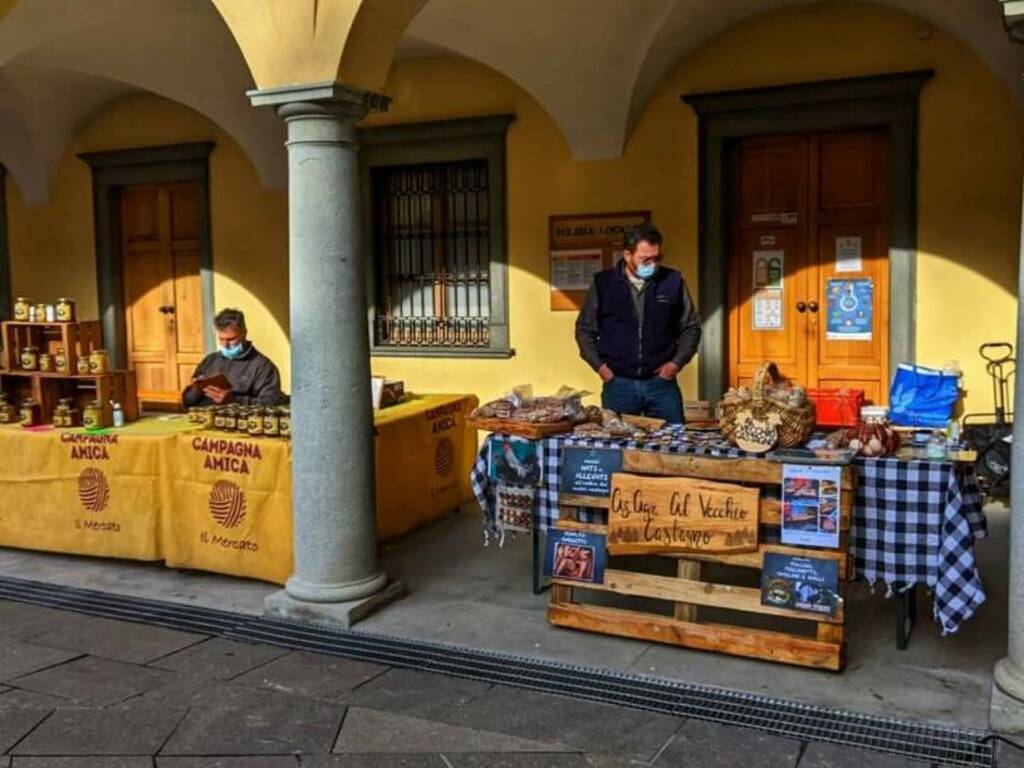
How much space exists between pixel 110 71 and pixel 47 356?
3256mm

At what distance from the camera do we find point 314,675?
15.5 ft

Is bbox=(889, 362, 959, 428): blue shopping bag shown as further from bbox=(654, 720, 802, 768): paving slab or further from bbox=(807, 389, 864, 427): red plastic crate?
bbox=(654, 720, 802, 768): paving slab

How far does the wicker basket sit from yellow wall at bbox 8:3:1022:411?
11.6 ft

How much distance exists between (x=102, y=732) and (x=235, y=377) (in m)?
2.96

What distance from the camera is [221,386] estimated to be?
667 centimetres

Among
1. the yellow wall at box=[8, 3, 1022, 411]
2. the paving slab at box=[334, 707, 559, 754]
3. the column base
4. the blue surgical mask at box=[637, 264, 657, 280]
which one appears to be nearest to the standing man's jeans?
the blue surgical mask at box=[637, 264, 657, 280]

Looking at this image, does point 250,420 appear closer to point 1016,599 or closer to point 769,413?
point 769,413

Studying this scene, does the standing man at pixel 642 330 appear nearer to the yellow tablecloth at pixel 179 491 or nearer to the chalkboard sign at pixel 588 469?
the chalkboard sign at pixel 588 469

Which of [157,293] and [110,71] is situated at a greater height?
[110,71]

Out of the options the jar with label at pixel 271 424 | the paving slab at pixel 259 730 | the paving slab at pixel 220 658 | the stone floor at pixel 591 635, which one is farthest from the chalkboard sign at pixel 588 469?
the jar with label at pixel 271 424

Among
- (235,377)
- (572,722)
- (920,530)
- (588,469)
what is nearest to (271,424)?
(235,377)

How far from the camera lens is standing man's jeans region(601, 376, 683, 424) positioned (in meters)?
6.09

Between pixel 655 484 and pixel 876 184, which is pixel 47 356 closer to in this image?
pixel 655 484

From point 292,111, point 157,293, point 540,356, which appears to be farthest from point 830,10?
point 157,293
